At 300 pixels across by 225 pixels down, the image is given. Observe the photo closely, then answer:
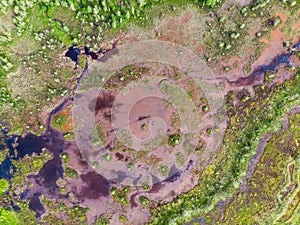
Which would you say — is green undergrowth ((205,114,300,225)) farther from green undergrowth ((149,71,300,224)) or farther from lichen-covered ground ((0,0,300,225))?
green undergrowth ((149,71,300,224))

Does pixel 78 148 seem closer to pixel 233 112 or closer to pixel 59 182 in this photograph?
pixel 59 182

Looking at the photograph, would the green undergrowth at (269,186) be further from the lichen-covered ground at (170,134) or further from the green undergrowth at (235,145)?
the green undergrowth at (235,145)

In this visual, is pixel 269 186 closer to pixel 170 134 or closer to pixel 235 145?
pixel 235 145

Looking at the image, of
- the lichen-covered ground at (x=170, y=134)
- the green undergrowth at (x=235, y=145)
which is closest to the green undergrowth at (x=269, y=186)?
the lichen-covered ground at (x=170, y=134)

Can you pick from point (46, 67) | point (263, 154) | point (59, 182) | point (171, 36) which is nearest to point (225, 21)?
point (171, 36)

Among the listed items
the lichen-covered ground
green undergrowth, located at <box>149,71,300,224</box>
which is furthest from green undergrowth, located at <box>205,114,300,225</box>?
green undergrowth, located at <box>149,71,300,224</box>

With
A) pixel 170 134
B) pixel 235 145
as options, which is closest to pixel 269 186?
pixel 235 145
